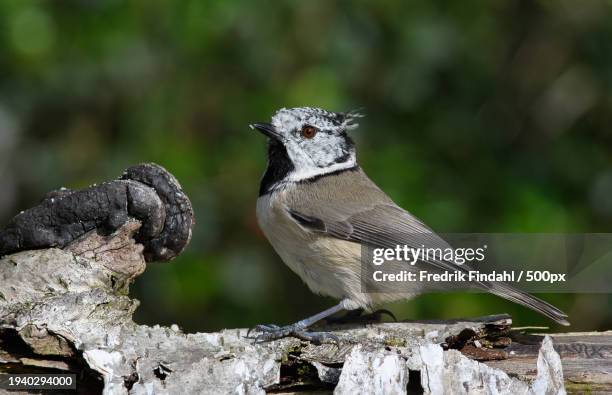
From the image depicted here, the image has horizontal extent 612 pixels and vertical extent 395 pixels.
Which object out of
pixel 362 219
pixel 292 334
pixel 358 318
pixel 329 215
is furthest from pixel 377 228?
pixel 292 334

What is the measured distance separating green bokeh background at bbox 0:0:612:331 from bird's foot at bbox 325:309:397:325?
0.57 m

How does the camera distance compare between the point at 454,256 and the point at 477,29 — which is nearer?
the point at 454,256

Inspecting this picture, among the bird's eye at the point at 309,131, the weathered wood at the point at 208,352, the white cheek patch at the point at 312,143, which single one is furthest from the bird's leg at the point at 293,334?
the bird's eye at the point at 309,131

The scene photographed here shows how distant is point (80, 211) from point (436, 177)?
2.49m

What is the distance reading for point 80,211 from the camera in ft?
10.1

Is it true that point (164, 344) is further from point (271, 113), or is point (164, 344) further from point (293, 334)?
point (271, 113)

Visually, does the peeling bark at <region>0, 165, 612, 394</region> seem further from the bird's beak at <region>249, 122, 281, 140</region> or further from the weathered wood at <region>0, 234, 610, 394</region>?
the bird's beak at <region>249, 122, 281, 140</region>

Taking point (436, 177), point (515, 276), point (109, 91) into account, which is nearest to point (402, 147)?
point (436, 177)

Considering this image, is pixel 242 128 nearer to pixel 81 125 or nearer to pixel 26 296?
pixel 81 125

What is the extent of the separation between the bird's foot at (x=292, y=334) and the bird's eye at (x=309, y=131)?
4.37ft

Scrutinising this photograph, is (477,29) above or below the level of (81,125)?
above

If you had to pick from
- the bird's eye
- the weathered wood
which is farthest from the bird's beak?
the weathered wood

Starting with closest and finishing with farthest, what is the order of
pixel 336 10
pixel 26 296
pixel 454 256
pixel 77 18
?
A: 1. pixel 26 296
2. pixel 454 256
3. pixel 77 18
4. pixel 336 10

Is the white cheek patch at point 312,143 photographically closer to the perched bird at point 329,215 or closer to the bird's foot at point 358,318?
the perched bird at point 329,215
